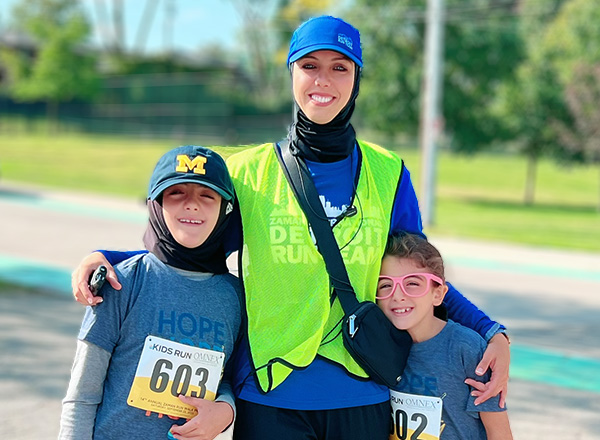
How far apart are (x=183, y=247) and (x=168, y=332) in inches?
10.4

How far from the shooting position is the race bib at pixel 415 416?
2568mm

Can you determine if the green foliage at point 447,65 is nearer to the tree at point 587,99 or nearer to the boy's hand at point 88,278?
the tree at point 587,99

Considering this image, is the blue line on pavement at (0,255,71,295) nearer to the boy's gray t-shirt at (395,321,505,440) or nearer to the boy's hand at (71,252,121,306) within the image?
the boy's hand at (71,252,121,306)

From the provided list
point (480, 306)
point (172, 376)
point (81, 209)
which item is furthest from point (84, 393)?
point (81, 209)

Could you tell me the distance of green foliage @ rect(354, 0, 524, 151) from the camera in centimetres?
2659

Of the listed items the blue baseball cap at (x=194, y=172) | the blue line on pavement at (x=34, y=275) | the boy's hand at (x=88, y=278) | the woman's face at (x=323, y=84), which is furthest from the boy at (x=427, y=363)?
the blue line on pavement at (x=34, y=275)

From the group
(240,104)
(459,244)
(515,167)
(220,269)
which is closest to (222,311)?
(220,269)

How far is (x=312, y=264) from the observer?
241 centimetres

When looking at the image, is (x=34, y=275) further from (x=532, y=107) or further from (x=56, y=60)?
(x=56, y=60)

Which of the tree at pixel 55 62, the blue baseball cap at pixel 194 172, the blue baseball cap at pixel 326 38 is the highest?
the tree at pixel 55 62

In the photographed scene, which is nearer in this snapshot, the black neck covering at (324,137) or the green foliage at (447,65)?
the black neck covering at (324,137)

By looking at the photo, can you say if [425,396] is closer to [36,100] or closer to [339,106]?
[339,106]

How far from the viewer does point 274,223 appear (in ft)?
7.99

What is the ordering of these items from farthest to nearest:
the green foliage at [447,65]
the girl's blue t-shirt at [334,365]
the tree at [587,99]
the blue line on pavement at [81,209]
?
the green foliage at [447,65], the tree at [587,99], the blue line on pavement at [81,209], the girl's blue t-shirt at [334,365]
